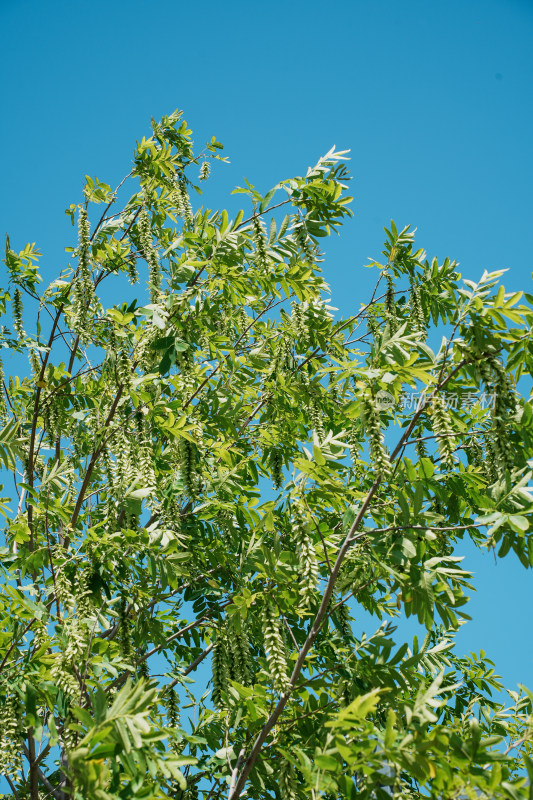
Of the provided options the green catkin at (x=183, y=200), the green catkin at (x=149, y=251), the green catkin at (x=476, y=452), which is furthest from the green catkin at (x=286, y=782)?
the green catkin at (x=183, y=200)

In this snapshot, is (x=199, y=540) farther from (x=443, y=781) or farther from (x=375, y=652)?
(x=443, y=781)

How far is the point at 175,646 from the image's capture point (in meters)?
5.27

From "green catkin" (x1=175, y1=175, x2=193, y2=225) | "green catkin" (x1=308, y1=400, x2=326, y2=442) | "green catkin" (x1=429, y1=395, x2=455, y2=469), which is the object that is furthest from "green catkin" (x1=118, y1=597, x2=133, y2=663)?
"green catkin" (x1=175, y1=175, x2=193, y2=225)

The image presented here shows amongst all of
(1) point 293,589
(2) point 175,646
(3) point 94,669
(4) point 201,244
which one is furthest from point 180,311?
(2) point 175,646

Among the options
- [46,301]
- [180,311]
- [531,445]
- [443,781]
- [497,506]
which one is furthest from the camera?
[46,301]

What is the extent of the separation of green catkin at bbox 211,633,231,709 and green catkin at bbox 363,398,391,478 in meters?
1.63

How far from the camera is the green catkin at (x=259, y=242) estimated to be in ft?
15.5

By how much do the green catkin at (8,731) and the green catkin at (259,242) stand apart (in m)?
3.12

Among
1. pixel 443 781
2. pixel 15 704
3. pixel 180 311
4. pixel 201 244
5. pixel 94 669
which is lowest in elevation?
pixel 443 781

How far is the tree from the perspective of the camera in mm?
2973

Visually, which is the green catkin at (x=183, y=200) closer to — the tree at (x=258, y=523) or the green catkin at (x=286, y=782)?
the tree at (x=258, y=523)

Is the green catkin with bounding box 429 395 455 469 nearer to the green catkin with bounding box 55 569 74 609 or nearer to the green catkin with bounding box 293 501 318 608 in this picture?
the green catkin with bounding box 293 501 318 608

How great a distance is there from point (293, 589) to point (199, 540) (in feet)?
3.90

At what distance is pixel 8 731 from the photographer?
363cm
